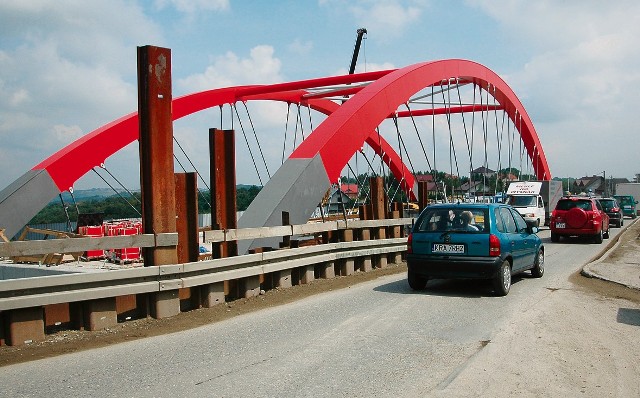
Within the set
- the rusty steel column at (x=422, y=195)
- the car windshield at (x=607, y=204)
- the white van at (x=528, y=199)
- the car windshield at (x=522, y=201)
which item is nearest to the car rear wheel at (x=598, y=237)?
the white van at (x=528, y=199)

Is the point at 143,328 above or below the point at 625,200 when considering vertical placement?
below

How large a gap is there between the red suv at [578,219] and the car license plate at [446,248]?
15.3 metres

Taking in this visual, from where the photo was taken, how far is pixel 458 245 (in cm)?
1010

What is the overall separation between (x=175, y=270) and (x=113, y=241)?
965 mm

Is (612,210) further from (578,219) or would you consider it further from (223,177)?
(223,177)

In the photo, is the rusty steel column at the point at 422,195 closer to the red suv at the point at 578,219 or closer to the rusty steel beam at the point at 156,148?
the red suv at the point at 578,219

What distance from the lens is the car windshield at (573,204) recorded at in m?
23.8

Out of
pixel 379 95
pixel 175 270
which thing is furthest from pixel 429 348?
pixel 379 95

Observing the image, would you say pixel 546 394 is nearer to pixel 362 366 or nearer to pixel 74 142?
pixel 362 366

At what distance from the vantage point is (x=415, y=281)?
34.7 ft

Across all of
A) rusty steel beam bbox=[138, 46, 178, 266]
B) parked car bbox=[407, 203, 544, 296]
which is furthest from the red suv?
rusty steel beam bbox=[138, 46, 178, 266]

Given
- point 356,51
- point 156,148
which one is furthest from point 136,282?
point 356,51

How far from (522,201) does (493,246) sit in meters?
23.8

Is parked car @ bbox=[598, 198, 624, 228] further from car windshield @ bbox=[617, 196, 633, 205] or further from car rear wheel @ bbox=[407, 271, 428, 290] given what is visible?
car rear wheel @ bbox=[407, 271, 428, 290]
